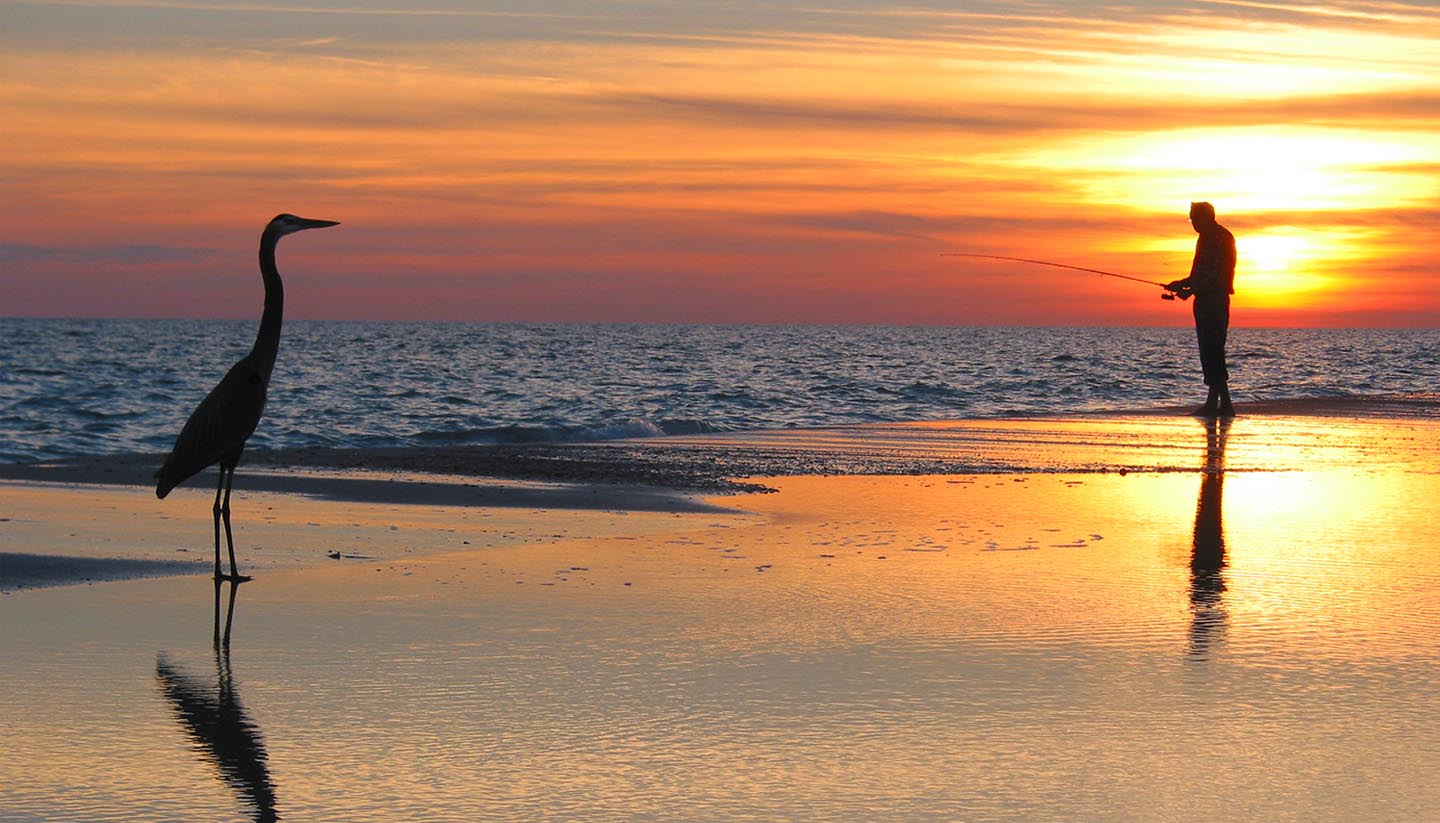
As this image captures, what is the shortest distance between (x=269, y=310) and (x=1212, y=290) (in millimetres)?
16216

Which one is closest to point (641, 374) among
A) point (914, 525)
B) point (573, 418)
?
Answer: point (573, 418)

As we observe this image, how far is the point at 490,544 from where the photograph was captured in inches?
372

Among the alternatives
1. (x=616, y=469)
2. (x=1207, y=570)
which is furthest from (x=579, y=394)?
(x=1207, y=570)

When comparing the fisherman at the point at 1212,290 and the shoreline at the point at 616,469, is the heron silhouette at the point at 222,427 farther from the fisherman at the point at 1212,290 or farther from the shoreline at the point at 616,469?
the fisherman at the point at 1212,290

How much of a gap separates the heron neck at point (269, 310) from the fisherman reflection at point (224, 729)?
3675 millimetres

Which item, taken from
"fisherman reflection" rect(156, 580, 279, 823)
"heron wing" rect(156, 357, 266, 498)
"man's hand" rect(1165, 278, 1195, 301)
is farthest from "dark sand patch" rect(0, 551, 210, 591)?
"man's hand" rect(1165, 278, 1195, 301)

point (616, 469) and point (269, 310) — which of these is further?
point (616, 469)

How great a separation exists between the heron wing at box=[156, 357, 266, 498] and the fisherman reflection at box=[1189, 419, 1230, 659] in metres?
5.15

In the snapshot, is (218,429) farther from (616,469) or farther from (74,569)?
(616,469)

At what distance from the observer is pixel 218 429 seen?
9.19 m

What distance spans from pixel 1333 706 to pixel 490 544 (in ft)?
17.4

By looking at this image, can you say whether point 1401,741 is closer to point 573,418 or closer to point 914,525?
point 914,525

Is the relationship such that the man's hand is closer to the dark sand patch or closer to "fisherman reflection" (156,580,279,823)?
the dark sand patch

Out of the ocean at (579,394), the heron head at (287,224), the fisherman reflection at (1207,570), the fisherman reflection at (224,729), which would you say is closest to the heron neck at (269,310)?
the heron head at (287,224)
